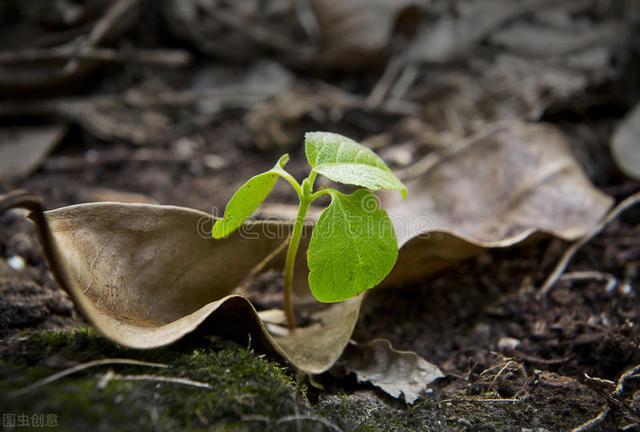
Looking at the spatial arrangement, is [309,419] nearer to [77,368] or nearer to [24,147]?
[77,368]

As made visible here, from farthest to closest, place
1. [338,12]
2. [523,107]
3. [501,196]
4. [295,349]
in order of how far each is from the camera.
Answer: [338,12]
[523,107]
[501,196]
[295,349]

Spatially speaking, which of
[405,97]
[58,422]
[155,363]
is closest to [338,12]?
[405,97]

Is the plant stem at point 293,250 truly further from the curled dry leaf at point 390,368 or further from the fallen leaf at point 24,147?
the fallen leaf at point 24,147

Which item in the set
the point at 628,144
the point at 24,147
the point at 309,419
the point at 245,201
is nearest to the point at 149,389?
the point at 309,419

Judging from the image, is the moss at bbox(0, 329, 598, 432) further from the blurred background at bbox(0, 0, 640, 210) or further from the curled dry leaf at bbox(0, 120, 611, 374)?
the blurred background at bbox(0, 0, 640, 210)

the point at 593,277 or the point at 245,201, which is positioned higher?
the point at 245,201

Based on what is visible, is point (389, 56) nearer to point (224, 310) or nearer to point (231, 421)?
point (224, 310)
